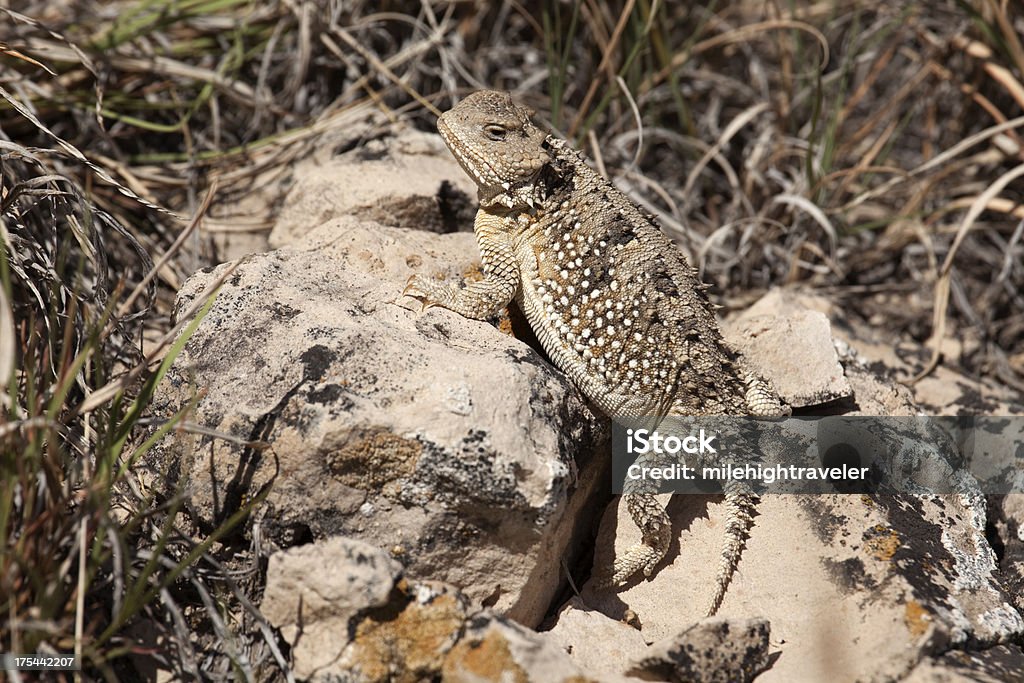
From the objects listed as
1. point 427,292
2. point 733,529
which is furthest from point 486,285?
point 733,529

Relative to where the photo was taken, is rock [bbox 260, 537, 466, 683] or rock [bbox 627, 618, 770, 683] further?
rock [bbox 627, 618, 770, 683]

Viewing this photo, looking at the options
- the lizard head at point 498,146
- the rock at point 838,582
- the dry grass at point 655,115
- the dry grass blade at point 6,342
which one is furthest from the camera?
the dry grass at point 655,115

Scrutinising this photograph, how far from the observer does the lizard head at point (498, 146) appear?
12.3 feet

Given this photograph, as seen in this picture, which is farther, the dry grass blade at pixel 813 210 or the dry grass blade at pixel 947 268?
the dry grass blade at pixel 813 210

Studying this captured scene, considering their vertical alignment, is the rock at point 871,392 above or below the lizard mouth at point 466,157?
below

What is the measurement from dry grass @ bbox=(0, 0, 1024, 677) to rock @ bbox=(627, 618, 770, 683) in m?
2.48

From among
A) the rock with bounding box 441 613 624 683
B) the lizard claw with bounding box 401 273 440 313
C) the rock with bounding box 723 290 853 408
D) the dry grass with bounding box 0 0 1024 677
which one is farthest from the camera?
the dry grass with bounding box 0 0 1024 677

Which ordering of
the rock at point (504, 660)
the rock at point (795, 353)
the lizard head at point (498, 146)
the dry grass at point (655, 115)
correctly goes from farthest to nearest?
the dry grass at point (655, 115) → the rock at point (795, 353) → the lizard head at point (498, 146) → the rock at point (504, 660)

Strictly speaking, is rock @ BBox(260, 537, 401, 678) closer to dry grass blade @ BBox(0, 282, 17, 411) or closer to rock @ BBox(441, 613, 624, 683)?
rock @ BBox(441, 613, 624, 683)

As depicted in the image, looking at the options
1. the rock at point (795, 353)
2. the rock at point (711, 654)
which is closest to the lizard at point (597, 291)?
the rock at point (795, 353)

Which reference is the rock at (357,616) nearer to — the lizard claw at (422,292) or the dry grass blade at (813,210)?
the lizard claw at (422,292)

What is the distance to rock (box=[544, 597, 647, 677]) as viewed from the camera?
3094mm

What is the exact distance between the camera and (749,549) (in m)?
3.38

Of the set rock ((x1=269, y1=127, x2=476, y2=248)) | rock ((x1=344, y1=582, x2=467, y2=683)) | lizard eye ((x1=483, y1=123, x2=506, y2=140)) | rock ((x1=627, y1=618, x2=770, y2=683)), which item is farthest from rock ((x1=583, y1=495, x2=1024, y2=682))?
rock ((x1=269, y1=127, x2=476, y2=248))
